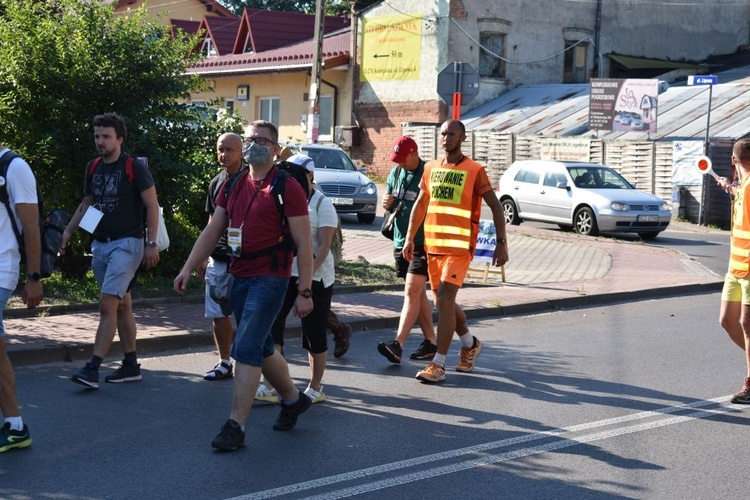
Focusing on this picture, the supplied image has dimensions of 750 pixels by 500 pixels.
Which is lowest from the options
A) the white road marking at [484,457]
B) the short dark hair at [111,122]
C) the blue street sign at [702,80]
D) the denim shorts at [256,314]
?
the white road marking at [484,457]

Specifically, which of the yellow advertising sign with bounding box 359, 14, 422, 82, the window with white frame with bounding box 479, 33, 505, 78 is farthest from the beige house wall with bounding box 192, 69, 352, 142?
the window with white frame with bounding box 479, 33, 505, 78

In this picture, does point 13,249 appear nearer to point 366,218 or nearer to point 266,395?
point 266,395

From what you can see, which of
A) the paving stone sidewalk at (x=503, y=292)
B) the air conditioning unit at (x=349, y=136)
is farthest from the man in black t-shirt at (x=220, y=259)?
the air conditioning unit at (x=349, y=136)

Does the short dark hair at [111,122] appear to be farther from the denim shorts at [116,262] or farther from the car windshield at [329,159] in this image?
the car windshield at [329,159]

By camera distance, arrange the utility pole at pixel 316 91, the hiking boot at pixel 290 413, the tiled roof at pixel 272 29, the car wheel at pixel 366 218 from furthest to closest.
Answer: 1. the tiled roof at pixel 272 29
2. the utility pole at pixel 316 91
3. the car wheel at pixel 366 218
4. the hiking boot at pixel 290 413

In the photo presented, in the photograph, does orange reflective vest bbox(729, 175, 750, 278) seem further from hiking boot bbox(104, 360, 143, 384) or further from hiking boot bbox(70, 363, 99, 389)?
hiking boot bbox(70, 363, 99, 389)

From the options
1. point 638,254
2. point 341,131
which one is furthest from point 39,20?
point 341,131

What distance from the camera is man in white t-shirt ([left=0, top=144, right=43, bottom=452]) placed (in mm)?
5945

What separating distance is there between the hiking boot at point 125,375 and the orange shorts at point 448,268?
7.73ft

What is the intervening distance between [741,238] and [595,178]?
15.4 m

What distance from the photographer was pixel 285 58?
38.0m

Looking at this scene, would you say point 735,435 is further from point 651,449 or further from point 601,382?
point 601,382

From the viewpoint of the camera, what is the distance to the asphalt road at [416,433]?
5.51 m

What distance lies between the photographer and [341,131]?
122 ft
